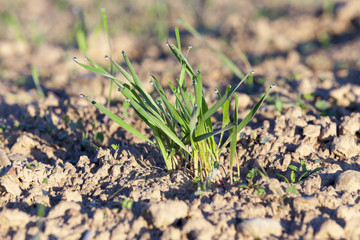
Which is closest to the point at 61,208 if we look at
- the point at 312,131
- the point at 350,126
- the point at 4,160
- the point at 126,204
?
the point at 126,204

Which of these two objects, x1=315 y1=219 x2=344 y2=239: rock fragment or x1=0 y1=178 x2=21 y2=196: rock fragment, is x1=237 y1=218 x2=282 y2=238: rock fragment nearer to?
x1=315 y1=219 x2=344 y2=239: rock fragment

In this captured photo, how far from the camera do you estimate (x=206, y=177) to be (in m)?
1.88

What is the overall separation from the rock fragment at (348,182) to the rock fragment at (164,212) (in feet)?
2.27

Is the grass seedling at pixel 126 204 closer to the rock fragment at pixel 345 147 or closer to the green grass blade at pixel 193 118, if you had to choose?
the green grass blade at pixel 193 118

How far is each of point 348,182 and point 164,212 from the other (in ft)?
2.70

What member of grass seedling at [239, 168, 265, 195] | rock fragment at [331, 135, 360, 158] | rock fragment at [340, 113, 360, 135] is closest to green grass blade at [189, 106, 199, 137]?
grass seedling at [239, 168, 265, 195]

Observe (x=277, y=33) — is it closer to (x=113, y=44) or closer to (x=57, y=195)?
(x=113, y=44)

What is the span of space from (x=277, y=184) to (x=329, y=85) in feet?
4.70

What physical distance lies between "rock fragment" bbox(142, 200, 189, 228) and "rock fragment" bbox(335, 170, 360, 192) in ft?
2.27

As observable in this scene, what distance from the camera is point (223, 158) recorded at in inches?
82.4

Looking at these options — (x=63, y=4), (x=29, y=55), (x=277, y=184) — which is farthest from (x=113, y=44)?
(x=277, y=184)

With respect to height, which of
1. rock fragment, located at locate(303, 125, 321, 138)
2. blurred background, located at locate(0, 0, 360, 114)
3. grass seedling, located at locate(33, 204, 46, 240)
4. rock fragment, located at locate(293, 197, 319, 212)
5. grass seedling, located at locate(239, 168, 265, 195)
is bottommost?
grass seedling, located at locate(33, 204, 46, 240)

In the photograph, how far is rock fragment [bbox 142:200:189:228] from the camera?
159 centimetres

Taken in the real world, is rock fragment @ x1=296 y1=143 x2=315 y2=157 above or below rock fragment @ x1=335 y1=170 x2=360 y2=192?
above
